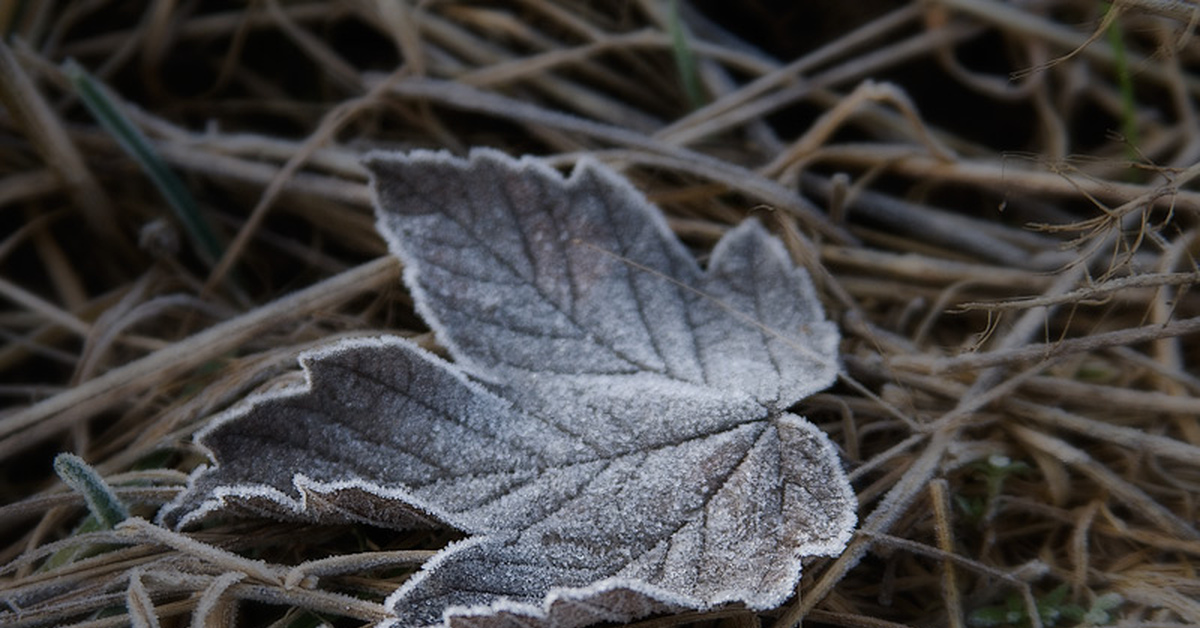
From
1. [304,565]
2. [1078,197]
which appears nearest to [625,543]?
[304,565]

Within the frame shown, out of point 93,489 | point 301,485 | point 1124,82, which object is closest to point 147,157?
point 93,489

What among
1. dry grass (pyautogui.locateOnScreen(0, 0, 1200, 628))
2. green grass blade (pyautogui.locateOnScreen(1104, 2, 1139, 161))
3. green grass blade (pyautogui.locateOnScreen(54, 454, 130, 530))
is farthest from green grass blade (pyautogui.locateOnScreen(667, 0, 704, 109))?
green grass blade (pyautogui.locateOnScreen(54, 454, 130, 530))

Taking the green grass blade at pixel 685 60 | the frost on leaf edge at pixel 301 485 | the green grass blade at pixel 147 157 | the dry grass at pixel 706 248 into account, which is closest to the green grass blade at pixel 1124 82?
the dry grass at pixel 706 248

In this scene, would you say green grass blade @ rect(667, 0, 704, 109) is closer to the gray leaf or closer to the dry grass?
the dry grass

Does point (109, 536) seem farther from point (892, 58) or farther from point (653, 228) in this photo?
point (892, 58)

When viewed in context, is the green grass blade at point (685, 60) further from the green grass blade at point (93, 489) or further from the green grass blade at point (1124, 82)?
the green grass blade at point (93, 489)

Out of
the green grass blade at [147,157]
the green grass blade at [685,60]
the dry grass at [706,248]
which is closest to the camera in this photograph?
the dry grass at [706,248]
